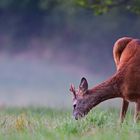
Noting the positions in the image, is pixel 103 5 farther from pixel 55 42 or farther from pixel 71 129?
pixel 55 42

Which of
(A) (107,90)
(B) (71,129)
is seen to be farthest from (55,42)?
(B) (71,129)

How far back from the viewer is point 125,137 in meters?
10.2

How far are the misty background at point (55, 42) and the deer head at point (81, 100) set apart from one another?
72.6 feet

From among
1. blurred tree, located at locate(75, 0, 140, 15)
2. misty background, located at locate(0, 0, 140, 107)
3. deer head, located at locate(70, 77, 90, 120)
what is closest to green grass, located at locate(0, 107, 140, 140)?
deer head, located at locate(70, 77, 90, 120)

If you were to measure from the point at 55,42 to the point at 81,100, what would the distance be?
34.2 metres

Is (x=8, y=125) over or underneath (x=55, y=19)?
underneath

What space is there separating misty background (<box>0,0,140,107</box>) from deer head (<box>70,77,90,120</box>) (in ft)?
72.6

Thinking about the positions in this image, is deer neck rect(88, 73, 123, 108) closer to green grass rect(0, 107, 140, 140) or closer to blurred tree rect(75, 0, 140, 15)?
green grass rect(0, 107, 140, 140)

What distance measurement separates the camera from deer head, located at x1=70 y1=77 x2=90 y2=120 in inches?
510

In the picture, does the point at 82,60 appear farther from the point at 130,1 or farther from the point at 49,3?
Result: the point at 130,1

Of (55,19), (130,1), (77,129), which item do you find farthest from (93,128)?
(55,19)

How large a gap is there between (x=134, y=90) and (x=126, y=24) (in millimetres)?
28270

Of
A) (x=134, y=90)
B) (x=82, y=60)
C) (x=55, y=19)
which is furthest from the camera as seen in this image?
(x=55, y=19)

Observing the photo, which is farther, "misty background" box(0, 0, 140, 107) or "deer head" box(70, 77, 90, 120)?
"misty background" box(0, 0, 140, 107)
